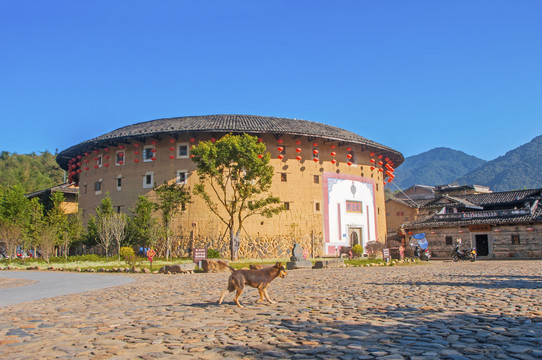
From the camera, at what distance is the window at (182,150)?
33.8 meters

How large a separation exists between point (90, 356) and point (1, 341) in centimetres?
154

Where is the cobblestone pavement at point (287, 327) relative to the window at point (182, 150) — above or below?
below

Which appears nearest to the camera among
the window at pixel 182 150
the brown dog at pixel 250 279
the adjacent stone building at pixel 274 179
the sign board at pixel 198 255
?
the brown dog at pixel 250 279

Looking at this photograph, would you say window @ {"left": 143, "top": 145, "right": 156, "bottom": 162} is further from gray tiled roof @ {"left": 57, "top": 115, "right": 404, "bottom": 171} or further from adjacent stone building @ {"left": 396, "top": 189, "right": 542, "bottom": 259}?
adjacent stone building @ {"left": 396, "top": 189, "right": 542, "bottom": 259}

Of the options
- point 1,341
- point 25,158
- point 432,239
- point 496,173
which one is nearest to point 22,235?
point 1,341

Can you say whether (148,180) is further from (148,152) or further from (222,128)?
(222,128)

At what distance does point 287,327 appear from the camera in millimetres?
5543

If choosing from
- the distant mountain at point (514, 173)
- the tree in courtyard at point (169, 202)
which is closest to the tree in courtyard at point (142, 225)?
the tree in courtyard at point (169, 202)

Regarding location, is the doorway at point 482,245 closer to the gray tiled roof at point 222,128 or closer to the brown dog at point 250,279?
the gray tiled roof at point 222,128

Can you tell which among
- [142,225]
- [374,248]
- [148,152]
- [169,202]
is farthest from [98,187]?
[374,248]

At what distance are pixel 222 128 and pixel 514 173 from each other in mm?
182445

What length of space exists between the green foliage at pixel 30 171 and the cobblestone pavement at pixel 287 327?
45.6 metres

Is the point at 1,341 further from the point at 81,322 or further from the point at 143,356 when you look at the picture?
the point at 143,356

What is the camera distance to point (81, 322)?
6332 mm
